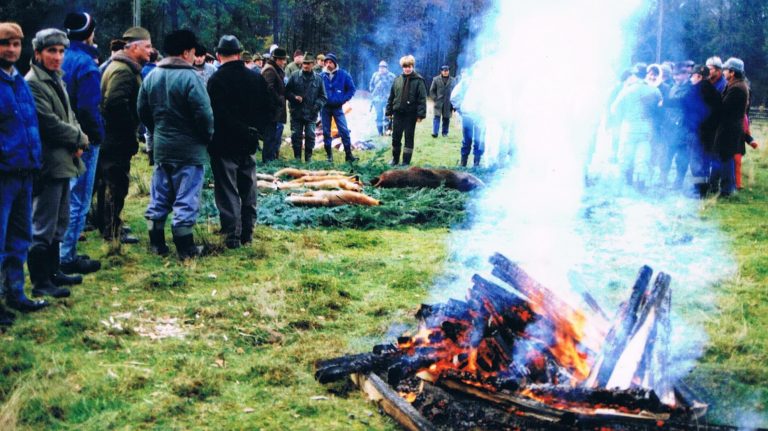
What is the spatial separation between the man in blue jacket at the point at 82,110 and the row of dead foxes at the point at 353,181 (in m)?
3.89

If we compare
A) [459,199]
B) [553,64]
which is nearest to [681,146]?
[553,64]

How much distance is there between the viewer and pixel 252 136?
7.82 metres

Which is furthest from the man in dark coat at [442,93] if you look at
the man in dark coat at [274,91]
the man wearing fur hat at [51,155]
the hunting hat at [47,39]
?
the hunting hat at [47,39]

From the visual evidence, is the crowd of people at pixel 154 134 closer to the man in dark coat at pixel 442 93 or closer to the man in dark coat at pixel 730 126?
the man in dark coat at pixel 730 126

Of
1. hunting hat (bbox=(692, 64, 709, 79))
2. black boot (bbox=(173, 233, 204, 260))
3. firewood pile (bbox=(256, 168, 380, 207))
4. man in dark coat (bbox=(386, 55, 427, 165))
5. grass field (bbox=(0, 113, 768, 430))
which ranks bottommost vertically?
grass field (bbox=(0, 113, 768, 430))

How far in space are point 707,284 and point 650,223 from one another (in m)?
2.93

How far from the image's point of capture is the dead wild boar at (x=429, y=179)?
11672 mm

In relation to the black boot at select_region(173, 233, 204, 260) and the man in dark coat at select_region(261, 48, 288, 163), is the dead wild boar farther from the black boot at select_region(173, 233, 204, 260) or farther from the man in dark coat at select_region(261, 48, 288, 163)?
the black boot at select_region(173, 233, 204, 260)

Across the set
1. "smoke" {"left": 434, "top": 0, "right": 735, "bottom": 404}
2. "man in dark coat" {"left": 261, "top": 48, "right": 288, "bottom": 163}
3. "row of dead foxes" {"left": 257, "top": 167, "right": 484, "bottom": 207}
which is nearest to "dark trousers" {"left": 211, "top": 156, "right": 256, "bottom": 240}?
"row of dead foxes" {"left": 257, "top": 167, "right": 484, "bottom": 207}

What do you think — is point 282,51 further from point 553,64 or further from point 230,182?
point 230,182

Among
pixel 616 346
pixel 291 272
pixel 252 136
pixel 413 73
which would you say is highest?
pixel 413 73

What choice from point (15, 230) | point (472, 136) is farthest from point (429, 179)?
point (15, 230)

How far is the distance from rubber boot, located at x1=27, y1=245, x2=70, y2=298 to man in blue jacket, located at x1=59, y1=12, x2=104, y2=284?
0.78 meters

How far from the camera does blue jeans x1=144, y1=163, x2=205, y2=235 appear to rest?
23.5 feet
